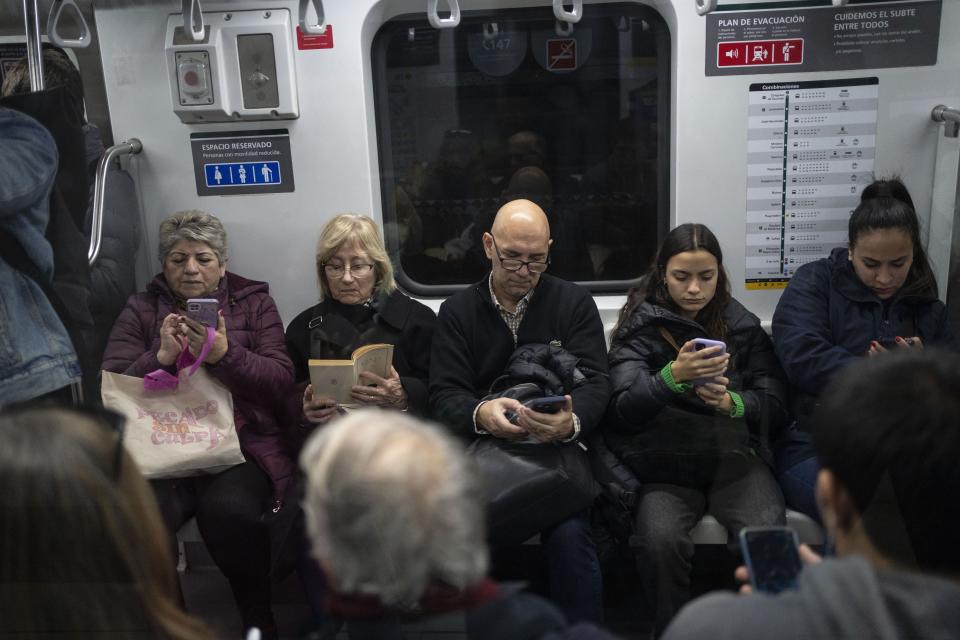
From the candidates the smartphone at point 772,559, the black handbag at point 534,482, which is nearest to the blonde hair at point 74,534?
the black handbag at point 534,482

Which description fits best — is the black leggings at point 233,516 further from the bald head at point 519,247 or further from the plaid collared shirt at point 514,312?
the bald head at point 519,247

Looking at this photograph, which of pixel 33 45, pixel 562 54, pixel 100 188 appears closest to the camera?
pixel 33 45

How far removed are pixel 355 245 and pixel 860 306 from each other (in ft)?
6.63

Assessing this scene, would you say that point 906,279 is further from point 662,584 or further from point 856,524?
point 856,524

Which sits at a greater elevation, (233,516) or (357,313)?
(357,313)

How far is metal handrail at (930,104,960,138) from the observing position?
327cm

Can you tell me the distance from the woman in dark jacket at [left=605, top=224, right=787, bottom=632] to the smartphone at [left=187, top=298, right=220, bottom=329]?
157 cm

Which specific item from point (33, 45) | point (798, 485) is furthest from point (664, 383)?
point (33, 45)

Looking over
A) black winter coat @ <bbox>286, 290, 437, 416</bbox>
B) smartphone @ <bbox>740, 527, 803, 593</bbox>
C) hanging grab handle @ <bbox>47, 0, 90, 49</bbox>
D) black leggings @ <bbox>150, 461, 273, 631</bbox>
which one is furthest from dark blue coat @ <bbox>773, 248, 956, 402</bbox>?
hanging grab handle @ <bbox>47, 0, 90, 49</bbox>

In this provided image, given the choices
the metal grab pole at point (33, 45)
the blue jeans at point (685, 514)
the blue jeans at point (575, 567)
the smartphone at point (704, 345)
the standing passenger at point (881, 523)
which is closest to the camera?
the standing passenger at point (881, 523)

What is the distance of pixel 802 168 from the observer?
11.6 ft

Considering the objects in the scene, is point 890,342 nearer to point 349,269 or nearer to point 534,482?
point 534,482

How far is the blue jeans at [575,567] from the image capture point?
2057mm

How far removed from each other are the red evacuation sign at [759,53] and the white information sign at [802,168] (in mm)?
98
